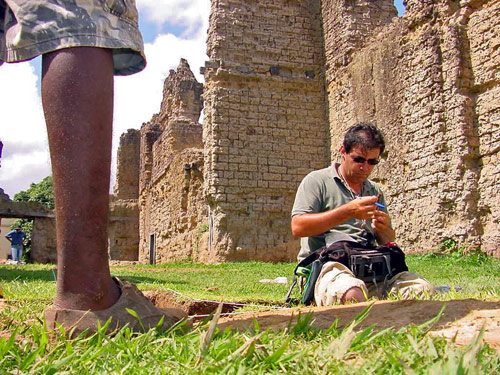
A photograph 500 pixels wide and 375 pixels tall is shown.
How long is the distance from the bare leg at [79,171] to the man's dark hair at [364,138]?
7.00 ft

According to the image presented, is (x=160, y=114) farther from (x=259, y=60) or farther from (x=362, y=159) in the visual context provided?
(x=362, y=159)

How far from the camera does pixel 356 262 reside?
3.19 metres

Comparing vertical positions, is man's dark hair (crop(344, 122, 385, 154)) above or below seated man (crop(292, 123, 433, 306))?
above

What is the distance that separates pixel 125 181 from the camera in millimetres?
25562

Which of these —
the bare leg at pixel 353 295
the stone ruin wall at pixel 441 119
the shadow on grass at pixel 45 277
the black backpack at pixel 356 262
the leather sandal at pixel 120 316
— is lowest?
the shadow on grass at pixel 45 277

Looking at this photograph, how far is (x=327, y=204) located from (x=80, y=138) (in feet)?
7.24

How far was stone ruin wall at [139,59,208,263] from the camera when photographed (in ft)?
49.2

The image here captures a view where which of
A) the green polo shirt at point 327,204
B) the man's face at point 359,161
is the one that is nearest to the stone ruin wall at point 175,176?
the green polo shirt at point 327,204

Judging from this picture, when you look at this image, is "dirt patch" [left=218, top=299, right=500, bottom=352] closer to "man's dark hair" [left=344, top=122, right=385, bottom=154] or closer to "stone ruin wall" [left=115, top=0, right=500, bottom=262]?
"man's dark hair" [left=344, top=122, right=385, bottom=154]

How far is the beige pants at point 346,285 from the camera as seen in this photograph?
2.88 m

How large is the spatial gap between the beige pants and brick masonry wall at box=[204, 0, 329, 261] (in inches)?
342

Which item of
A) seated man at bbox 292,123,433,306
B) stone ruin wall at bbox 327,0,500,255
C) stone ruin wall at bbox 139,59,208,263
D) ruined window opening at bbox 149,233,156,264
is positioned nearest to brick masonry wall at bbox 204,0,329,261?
stone ruin wall at bbox 139,59,208,263

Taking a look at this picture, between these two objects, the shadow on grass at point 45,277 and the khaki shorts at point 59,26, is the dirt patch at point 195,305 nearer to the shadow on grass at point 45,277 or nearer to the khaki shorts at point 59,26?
the khaki shorts at point 59,26

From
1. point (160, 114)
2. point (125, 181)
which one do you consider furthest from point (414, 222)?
point (125, 181)
